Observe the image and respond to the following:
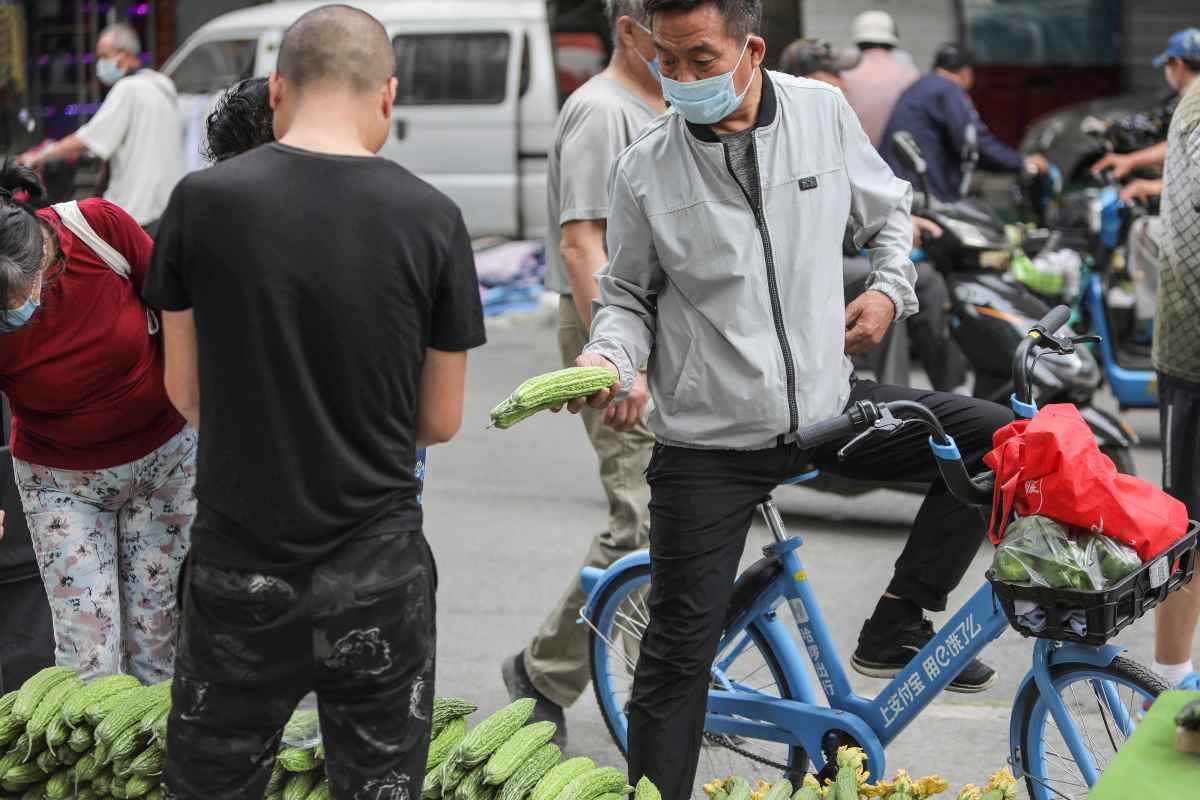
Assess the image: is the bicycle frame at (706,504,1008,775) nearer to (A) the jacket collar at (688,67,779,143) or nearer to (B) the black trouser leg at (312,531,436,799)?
(A) the jacket collar at (688,67,779,143)

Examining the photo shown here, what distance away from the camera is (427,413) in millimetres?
2934

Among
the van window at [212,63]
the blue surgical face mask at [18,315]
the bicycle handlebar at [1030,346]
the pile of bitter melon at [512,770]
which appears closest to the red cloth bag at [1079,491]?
the bicycle handlebar at [1030,346]

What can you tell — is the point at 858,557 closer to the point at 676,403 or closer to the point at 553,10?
the point at 676,403

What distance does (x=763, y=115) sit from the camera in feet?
11.7

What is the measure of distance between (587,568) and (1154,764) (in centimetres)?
211

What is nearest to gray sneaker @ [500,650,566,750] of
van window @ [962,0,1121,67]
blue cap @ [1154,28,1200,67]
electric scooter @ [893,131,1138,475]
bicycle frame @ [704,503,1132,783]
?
bicycle frame @ [704,503,1132,783]

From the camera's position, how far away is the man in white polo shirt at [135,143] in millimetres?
10445

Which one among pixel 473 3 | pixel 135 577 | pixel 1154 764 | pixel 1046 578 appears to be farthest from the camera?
pixel 473 3

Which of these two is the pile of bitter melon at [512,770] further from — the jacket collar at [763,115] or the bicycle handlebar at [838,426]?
the jacket collar at [763,115]

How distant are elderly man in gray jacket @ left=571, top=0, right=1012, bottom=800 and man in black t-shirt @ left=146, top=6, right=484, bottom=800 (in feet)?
2.32

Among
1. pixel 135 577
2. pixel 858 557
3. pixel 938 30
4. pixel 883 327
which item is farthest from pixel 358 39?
pixel 938 30

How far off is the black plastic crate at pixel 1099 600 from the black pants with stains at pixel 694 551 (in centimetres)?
50

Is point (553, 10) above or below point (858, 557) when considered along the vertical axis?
above

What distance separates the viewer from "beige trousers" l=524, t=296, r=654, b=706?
4648 mm
